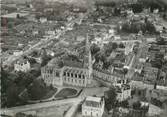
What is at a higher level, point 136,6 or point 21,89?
point 136,6

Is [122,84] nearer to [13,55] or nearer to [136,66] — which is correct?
[136,66]

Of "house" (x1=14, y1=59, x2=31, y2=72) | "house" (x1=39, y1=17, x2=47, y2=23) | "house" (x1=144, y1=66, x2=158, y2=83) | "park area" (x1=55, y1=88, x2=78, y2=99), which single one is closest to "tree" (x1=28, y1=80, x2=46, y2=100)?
"park area" (x1=55, y1=88, x2=78, y2=99)

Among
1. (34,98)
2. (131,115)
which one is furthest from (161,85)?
(34,98)

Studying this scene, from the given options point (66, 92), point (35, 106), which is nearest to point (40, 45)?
point (66, 92)

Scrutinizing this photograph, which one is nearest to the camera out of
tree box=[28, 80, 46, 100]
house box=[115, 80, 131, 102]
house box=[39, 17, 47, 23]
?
house box=[115, 80, 131, 102]

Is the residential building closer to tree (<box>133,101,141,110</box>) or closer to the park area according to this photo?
the park area

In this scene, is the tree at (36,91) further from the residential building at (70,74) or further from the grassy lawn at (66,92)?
the residential building at (70,74)

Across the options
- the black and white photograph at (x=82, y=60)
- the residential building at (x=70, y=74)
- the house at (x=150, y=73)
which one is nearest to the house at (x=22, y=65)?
the black and white photograph at (x=82, y=60)
